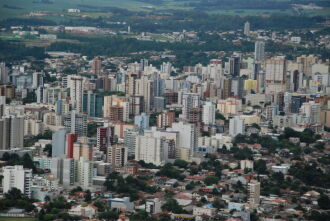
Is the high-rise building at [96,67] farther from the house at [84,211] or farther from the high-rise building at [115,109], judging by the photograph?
the house at [84,211]

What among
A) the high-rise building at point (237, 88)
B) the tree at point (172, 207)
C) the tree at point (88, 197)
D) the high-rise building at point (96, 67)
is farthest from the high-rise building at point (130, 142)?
the high-rise building at point (96, 67)

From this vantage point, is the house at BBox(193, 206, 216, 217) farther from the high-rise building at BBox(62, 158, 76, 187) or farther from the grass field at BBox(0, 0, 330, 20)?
the grass field at BBox(0, 0, 330, 20)

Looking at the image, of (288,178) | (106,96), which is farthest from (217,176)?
(106,96)

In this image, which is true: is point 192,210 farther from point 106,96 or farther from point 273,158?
point 106,96

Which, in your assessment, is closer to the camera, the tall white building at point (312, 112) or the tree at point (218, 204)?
the tree at point (218, 204)

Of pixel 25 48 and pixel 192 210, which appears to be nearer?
pixel 192 210
